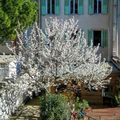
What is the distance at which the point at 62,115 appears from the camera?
74.4ft

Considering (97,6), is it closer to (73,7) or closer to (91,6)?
(91,6)

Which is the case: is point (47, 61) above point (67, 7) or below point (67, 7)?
below

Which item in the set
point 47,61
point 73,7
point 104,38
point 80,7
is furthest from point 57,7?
point 47,61

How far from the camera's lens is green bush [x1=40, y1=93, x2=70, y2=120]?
22594mm

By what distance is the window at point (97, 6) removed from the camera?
35312 mm

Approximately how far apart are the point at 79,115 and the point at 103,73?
2.81m

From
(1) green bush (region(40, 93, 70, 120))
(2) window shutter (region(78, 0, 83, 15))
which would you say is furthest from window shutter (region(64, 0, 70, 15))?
(1) green bush (region(40, 93, 70, 120))

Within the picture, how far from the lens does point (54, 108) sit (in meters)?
22.7

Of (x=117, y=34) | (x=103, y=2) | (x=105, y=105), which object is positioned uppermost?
(x=103, y=2)

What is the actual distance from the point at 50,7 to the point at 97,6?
3538 mm

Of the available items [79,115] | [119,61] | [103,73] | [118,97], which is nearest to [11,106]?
[79,115]

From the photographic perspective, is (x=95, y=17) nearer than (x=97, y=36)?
Yes

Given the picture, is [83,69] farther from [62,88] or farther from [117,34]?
[117,34]

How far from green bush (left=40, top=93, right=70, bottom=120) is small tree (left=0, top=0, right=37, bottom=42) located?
5989 mm
